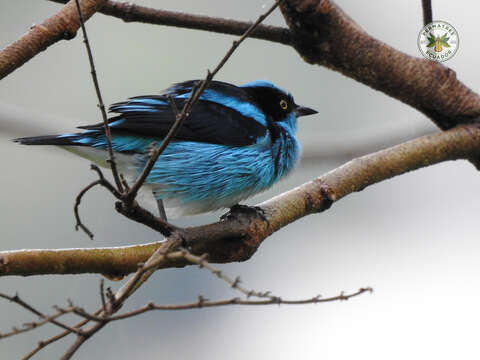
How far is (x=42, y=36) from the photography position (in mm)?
3309

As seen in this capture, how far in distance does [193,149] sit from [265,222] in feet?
2.43

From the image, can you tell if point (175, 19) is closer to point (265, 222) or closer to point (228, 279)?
point (265, 222)

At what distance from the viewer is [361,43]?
3791mm

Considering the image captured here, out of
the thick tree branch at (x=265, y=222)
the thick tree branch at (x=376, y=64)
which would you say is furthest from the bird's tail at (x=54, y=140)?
the thick tree branch at (x=376, y=64)

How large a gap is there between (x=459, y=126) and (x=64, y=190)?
1055 centimetres

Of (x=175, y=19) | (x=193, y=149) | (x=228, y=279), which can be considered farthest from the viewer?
(x=193, y=149)

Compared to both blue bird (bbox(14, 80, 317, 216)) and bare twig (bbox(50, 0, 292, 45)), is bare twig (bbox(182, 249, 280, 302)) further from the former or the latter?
bare twig (bbox(50, 0, 292, 45))

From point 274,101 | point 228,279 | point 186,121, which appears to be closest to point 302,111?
point 274,101

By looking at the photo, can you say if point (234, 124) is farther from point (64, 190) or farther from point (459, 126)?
point (64, 190)

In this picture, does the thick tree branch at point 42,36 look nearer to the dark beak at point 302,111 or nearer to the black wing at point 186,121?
the black wing at point 186,121

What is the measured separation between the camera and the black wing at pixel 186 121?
3906 millimetres

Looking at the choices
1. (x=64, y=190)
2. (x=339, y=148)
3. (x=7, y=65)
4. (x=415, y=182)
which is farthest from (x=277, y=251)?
(x=7, y=65)

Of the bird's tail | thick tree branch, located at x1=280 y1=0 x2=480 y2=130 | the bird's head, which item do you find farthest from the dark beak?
the bird's tail

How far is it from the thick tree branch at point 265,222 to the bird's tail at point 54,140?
0.98 meters
